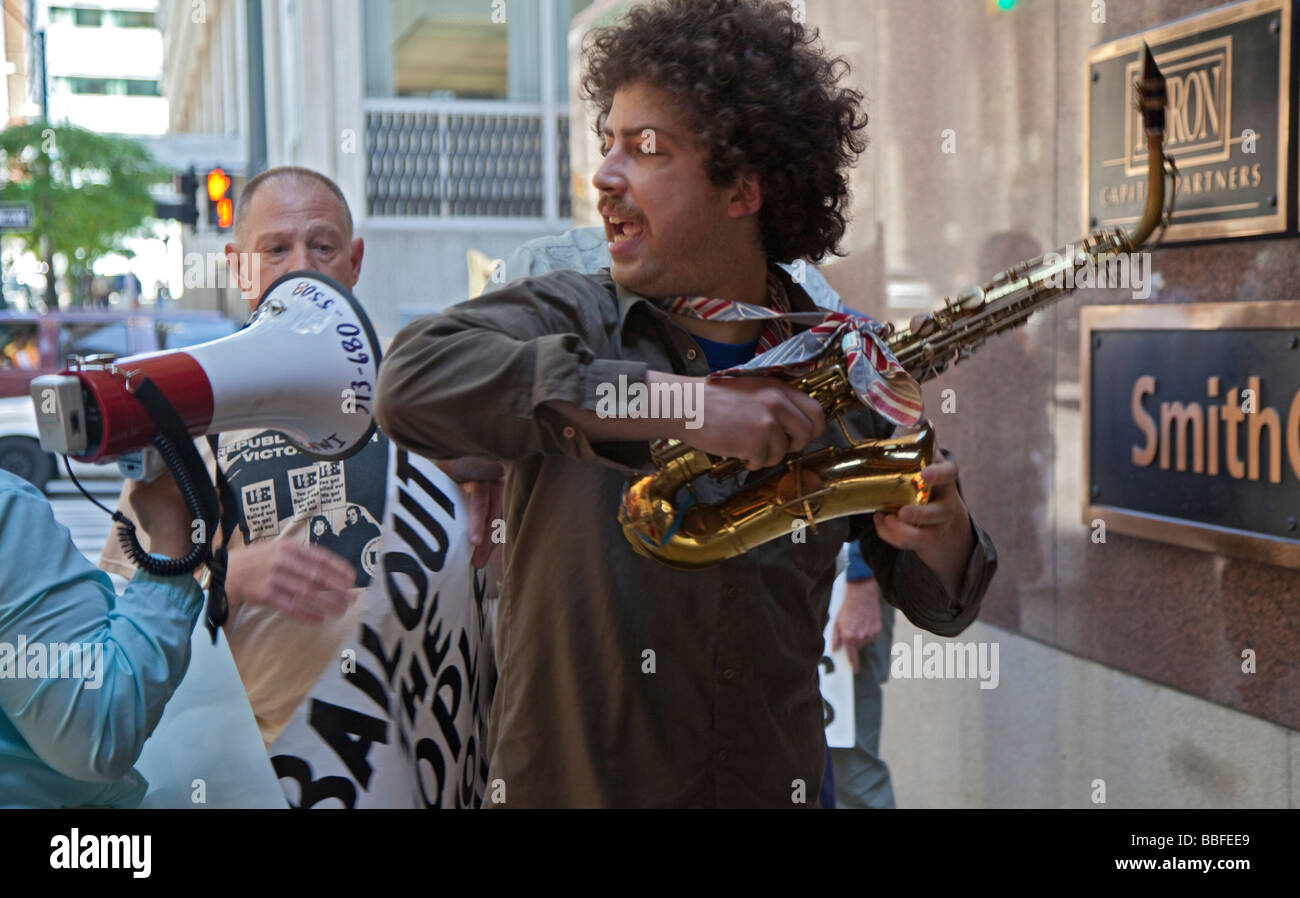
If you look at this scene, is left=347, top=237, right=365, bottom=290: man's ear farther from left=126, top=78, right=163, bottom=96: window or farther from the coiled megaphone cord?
left=126, top=78, right=163, bottom=96: window

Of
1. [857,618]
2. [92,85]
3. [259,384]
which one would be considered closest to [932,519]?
[259,384]

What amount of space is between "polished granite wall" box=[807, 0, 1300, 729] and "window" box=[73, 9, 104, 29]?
57016 millimetres

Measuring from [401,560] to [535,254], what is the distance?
99 cm

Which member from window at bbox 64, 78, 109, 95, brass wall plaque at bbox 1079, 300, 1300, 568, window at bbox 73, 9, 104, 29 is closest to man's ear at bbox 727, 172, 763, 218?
brass wall plaque at bbox 1079, 300, 1300, 568

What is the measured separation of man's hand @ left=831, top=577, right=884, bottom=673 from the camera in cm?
411

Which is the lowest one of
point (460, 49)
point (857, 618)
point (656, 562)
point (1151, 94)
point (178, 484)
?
point (857, 618)

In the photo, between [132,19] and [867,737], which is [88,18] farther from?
[867,737]

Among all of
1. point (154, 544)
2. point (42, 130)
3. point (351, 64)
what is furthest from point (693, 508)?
point (42, 130)

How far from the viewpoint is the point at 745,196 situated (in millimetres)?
1938

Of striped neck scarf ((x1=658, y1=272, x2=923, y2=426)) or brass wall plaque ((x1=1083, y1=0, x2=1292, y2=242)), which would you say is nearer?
striped neck scarf ((x1=658, y1=272, x2=923, y2=426))

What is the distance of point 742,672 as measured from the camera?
1856 millimetres

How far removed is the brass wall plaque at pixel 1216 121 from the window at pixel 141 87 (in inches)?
2456

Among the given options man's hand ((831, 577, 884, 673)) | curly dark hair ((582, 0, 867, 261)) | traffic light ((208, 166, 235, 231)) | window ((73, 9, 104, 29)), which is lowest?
man's hand ((831, 577, 884, 673))

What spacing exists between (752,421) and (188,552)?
849 mm
